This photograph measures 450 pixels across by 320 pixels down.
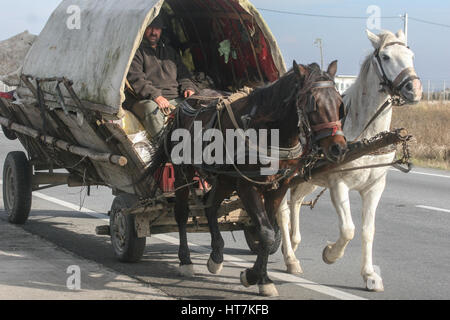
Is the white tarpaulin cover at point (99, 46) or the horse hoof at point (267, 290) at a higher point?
the white tarpaulin cover at point (99, 46)

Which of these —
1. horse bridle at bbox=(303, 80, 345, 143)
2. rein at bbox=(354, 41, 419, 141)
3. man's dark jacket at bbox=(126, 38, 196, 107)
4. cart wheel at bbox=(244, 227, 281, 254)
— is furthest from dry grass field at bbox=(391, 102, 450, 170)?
horse bridle at bbox=(303, 80, 345, 143)

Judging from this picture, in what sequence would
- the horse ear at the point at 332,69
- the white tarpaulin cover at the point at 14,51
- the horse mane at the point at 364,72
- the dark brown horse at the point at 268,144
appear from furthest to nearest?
1. the white tarpaulin cover at the point at 14,51
2. the horse mane at the point at 364,72
3. the horse ear at the point at 332,69
4. the dark brown horse at the point at 268,144

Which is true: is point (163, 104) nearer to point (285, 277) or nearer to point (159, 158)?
point (159, 158)

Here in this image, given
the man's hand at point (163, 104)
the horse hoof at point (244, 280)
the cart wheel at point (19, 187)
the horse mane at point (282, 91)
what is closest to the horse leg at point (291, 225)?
the horse hoof at point (244, 280)

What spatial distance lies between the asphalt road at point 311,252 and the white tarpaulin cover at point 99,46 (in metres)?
1.69

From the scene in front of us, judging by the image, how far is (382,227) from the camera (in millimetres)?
9852

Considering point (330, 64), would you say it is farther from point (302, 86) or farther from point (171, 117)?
point (171, 117)

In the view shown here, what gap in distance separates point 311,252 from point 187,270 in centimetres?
179

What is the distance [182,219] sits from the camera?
748 cm

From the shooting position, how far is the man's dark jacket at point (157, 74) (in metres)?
7.95

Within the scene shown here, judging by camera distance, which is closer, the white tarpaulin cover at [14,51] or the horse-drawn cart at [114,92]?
the horse-drawn cart at [114,92]

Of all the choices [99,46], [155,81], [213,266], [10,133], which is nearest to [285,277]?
[213,266]

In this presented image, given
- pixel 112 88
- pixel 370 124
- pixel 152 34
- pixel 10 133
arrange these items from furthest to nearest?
pixel 10 133 < pixel 152 34 < pixel 112 88 < pixel 370 124

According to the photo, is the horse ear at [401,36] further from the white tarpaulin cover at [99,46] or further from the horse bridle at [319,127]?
the horse bridle at [319,127]
